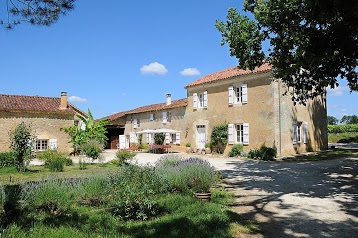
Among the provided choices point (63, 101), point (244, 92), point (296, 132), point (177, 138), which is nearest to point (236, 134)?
point (244, 92)

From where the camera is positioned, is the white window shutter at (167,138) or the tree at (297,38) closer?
the tree at (297,38)

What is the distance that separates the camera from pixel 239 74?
2097 cm

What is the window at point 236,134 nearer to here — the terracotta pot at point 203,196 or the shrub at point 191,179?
the shrub at point 191,179

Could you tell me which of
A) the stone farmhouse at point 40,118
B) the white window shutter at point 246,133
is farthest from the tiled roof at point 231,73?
the stone farmhouse at point 40,118

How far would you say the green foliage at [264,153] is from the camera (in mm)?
17812

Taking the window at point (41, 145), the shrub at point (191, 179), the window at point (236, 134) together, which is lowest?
the shrub at point (191, 179)

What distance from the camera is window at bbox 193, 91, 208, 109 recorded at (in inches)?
949

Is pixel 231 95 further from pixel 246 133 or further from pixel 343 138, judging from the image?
pixel 343 138

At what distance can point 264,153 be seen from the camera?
1788 cm

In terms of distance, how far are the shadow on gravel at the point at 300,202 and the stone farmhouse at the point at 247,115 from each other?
7.66 meters

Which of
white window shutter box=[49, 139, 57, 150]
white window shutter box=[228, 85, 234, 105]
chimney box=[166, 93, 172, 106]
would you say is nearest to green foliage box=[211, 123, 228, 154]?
white window shutter box=[228, 85, 234, 105]

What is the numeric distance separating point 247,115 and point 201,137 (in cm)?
521

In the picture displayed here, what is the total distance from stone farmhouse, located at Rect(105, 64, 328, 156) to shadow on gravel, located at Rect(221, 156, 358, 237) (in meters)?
7.66

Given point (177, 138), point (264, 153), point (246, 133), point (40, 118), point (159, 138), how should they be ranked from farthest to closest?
1. point (159, 138)
2. point (177, 138)
3. point (40, 118)
4. point (246, 133)
5. point (264, 153)
